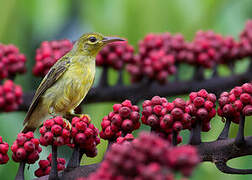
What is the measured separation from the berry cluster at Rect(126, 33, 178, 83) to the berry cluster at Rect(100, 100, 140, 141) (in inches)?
49.7

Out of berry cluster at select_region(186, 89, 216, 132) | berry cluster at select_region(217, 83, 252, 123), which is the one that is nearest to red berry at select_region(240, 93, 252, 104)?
berry cluster at select_region(217, 83, 252, 123)

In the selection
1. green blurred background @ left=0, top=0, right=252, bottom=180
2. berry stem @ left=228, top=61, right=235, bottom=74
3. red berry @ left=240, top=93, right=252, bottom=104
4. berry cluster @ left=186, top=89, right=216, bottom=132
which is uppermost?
green blurred background @ left=0, top=0, right=252, bottom=180

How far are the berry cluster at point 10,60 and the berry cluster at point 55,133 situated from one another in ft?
4.39

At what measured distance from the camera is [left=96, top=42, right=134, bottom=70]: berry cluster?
3.17 meters

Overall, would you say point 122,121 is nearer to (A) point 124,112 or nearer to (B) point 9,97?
(A) point 124,112

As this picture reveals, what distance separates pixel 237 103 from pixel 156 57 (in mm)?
1466

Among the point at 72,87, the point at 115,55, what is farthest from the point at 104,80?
the point at 72,87

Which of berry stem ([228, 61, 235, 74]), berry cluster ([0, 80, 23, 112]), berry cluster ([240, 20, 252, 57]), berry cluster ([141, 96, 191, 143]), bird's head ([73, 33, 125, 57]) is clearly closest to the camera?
berry cluster ([141, 96, 191, 143])

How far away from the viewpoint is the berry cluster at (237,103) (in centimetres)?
170

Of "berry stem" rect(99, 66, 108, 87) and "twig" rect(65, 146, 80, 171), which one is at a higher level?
"berry stem" rect(99, 66, 108, 87)

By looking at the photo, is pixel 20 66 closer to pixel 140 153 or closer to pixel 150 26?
pixel 150 26

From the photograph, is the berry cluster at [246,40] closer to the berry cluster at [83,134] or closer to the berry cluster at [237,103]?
the berry cluster at [237,103]

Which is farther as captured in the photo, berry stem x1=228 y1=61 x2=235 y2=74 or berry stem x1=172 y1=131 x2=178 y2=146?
berry stem x1=228 y1=61 x2=235 y2=74

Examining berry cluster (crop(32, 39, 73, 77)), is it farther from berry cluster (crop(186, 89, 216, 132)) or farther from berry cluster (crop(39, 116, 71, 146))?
berry cluster (crop(186, 89, 216, 132))
